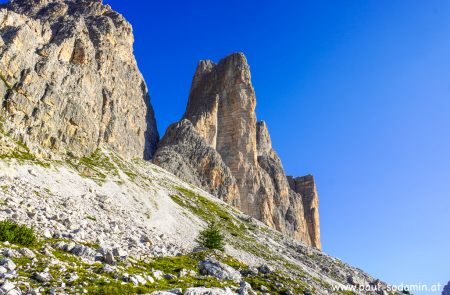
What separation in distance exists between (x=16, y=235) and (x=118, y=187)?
5415 cm

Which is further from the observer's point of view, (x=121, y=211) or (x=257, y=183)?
(x=257, y=183)

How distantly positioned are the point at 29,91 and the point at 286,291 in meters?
Result: 72.0

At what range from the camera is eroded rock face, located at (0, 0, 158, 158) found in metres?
75.0

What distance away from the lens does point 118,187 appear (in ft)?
239

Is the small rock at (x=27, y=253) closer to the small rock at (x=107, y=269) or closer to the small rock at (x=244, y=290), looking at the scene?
the small rock at (x=107, y=269)

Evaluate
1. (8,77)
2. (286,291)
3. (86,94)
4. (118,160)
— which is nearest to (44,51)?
(86,94)

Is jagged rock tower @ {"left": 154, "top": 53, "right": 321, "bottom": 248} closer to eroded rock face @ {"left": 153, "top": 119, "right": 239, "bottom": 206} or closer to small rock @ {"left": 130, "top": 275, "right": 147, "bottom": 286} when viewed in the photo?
eroded rock face @ {"left": 153, "top": 119, "right": 239, "bottom": 206}

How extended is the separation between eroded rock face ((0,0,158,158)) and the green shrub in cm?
4910

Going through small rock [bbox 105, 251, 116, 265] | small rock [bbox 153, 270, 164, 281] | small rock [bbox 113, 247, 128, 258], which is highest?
small rock [bbox 113, 247, 128, 258]

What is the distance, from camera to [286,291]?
82.9ft

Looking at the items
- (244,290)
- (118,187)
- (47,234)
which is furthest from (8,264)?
(118,187)

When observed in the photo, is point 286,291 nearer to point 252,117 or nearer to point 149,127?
point 149,127

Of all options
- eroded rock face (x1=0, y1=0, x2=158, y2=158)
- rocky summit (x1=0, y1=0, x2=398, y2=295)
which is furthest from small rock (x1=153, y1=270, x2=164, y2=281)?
eroded rock face (x1=0, y1=0, x2=158, y2=158)

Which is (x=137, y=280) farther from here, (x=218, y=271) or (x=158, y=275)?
(x=218, y=271)
